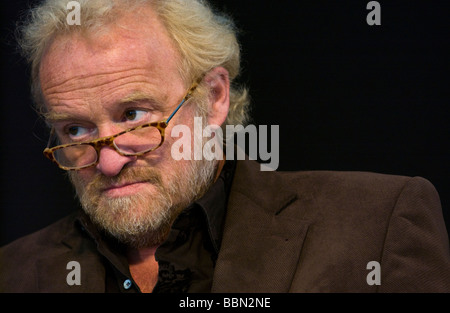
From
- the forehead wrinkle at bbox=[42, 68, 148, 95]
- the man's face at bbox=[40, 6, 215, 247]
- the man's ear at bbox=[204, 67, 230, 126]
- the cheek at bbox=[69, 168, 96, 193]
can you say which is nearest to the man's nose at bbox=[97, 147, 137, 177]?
the man's face at bbox=[40, 6, 215, 247]

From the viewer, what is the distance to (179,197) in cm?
202

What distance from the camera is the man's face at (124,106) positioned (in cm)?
191

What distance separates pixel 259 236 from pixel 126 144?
555 millimetres

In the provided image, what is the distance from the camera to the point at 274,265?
1.75 meters

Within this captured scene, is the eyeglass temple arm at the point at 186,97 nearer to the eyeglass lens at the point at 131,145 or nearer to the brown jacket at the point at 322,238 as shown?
the eyeglass lens at the point at 131,145

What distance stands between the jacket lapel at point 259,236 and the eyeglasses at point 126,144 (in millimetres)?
342

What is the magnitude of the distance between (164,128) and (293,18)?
2.80ft

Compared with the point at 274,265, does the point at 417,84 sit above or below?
above

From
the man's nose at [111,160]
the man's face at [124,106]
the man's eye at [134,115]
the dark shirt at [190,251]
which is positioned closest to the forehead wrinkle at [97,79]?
the man's face at [124,106]

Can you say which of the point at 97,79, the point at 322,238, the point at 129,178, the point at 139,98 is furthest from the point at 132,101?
the point at 322,238

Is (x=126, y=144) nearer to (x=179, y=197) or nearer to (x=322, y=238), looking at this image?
(x=179, y=197)

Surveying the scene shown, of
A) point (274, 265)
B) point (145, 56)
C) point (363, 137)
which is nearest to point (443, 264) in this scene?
point (274, 265)

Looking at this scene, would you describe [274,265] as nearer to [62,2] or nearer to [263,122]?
[263,122]
